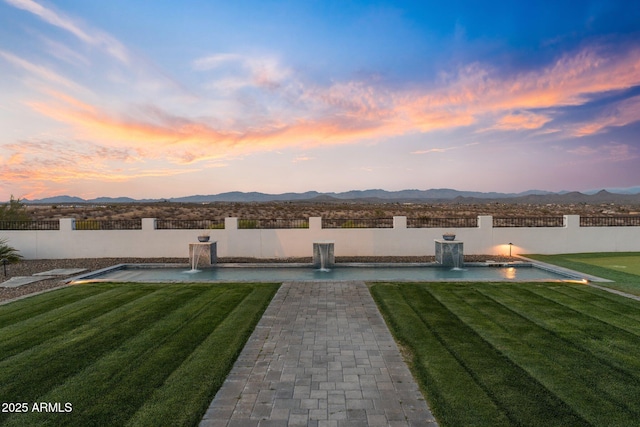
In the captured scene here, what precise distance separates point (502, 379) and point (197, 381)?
13.2 feet

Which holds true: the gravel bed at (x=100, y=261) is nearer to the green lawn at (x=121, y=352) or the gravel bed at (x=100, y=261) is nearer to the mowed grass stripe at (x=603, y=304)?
the green lawn at (x=121, y=352)

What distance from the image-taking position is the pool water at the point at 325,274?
39.0 feet

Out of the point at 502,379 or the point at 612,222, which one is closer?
the point at 502,379

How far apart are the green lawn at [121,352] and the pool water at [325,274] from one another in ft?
9.94

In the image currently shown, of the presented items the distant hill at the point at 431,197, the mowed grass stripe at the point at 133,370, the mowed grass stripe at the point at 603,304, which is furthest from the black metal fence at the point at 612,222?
the distant hill at the point at 431,197

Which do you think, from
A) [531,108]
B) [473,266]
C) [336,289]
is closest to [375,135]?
[531,108]

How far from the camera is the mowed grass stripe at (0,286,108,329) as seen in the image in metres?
7.17

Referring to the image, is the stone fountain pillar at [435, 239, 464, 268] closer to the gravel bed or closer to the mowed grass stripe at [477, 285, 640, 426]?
the gravel bed

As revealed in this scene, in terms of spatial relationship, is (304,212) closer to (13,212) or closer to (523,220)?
(523,220)

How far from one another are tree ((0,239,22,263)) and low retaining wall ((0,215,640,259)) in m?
0.28

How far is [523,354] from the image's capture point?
5234 millimetres

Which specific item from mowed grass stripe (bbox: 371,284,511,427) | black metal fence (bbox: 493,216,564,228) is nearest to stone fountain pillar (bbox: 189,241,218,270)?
mowed grass stripe (bbox: 371,284,511,427)

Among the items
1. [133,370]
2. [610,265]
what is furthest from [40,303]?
[610,265]

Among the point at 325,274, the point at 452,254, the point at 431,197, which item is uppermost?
the point at 431,197
